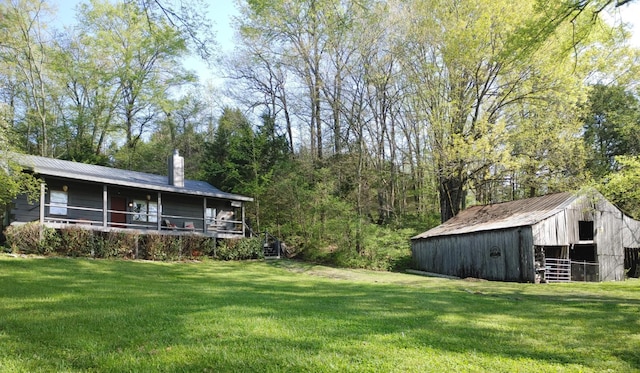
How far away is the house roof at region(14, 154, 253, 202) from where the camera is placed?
57.3 feet

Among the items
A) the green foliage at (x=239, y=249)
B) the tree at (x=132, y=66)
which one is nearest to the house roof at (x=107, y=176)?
the green foliage at (x=239, y=249)

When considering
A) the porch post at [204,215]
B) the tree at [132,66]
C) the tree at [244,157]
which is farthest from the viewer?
the tree at [132,66]

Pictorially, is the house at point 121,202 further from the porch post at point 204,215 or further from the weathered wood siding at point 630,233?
the weathered wood siding at point 630,233

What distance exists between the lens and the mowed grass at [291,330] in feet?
15.5

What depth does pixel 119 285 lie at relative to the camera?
35.3ft

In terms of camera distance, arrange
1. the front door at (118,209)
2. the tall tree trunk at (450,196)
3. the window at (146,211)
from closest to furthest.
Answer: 1. the front door at (118,209)
2. the window at (146,211)
3. the tall tree trunk at (450,196)

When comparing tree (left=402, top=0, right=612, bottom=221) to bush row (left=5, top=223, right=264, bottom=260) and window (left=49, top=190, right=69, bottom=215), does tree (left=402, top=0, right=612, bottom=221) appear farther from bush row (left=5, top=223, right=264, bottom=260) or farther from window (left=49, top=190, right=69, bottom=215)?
window (left=49, top=190, right=69, bottom=215)

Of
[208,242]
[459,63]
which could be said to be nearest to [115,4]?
[208,242]

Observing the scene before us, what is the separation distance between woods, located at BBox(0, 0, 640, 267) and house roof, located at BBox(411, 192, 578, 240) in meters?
1.78

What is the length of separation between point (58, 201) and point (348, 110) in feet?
59.4

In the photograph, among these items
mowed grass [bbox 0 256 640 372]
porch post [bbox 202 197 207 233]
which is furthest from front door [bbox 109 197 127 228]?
mowed grass [bbox 0 256 640 372]

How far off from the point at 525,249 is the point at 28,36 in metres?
32.4

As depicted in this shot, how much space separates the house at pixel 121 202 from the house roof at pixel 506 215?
12119 millimetres

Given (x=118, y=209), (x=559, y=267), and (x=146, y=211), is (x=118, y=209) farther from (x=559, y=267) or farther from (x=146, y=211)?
(x=559, y=267)
